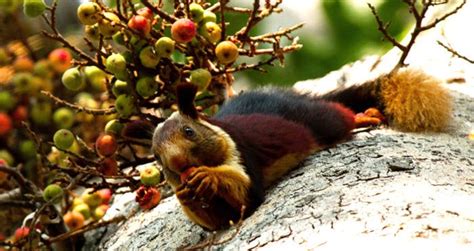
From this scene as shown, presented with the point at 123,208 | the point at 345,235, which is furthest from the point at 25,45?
the point at 345,235

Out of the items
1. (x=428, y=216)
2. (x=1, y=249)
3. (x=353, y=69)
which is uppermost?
(x=428, y=216)

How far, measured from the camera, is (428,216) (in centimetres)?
169

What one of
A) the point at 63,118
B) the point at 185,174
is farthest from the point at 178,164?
the point at 63,118

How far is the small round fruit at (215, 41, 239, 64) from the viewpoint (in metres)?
2.40

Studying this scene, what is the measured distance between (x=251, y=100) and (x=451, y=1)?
114 cm

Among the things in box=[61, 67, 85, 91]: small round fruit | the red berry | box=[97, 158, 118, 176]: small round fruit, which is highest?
the red berry

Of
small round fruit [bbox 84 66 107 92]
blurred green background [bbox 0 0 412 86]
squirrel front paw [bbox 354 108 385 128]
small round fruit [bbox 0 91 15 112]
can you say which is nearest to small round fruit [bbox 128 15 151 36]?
small round fruit [bbox 84 66 107 92]

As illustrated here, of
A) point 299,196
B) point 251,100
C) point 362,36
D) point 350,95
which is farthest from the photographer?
point 362,36

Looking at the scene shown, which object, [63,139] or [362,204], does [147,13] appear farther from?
[362,204]

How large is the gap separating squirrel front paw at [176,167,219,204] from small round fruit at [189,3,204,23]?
0.52 meters

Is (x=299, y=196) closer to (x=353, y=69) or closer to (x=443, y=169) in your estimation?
(x=443, y=169)

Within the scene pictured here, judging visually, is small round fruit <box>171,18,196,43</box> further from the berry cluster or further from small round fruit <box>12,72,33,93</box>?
small round fruit <box>12,72,33,93</box>

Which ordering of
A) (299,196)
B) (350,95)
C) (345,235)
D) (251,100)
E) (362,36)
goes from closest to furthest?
(345,235), (299,196), (251,100), (350,95), (362,36)

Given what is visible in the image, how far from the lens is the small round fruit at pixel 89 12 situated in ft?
7.82
